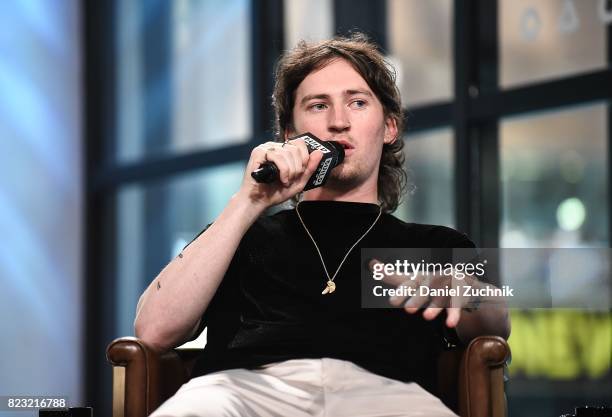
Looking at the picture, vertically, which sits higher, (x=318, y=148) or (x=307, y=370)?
(x=318, y=148)

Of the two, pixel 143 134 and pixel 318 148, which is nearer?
pixel 318 148

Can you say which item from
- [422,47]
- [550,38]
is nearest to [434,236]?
[550,38]

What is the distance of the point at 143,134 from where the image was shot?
5715 millimetres

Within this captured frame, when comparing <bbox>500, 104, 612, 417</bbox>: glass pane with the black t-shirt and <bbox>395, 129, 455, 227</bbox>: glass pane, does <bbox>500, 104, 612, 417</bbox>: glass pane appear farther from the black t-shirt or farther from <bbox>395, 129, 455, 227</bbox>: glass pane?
the black t-shirt

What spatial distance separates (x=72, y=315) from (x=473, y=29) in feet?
10.5

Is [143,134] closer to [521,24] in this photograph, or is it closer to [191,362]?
[521,24]

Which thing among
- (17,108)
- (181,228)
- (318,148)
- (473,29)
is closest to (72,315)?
(181,228)

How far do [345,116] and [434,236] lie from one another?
1.16 ft

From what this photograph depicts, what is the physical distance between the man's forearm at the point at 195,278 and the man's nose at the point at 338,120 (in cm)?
33

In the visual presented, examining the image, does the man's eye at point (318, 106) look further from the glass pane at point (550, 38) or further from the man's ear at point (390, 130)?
the glass pane at point (550, 38)

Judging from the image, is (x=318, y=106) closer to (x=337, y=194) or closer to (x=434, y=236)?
(x=337, y=194)

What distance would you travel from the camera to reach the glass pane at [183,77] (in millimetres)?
5168

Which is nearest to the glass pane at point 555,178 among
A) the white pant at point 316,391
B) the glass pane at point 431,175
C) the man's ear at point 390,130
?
the glass pane at point 431,175

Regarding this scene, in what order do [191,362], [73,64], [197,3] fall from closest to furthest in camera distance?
[191,362], [197,3], [73,64]
